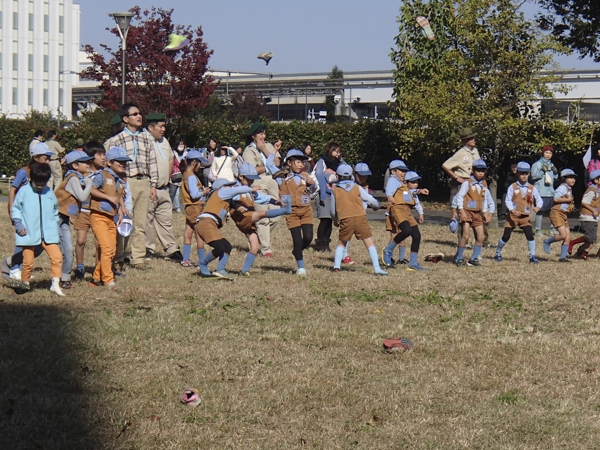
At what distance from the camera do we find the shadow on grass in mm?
5711

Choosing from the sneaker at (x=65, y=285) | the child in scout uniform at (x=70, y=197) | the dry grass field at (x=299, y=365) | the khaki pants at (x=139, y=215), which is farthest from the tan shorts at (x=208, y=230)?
the sneaker at (x=65, y=285)

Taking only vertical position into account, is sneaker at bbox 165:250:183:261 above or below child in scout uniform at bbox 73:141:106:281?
below

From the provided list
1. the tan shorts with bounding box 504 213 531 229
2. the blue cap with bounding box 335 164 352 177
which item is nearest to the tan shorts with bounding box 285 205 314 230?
the blue cap with bounding box 335 164 352 177

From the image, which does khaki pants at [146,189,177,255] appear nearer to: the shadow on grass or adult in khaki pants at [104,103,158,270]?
adult in khaki pants at [104,103,158,270]

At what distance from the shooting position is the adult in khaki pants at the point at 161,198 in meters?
13.0

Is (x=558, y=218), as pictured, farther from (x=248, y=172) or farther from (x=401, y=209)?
(x=248, y=172)

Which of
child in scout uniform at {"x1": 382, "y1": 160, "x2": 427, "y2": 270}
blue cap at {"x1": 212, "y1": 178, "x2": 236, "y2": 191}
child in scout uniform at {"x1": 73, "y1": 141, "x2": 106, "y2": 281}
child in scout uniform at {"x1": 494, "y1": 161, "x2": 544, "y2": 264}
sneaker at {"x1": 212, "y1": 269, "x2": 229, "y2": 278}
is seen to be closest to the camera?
Answer: child in scout uniform at {"x1": 73, "y1": 141, "x2": 106, "y2": 281}

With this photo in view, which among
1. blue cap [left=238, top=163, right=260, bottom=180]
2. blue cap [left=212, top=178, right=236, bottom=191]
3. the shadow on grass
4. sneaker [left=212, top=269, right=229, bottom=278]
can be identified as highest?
blue cap [left=238, top=163, right=260, bottom=180]

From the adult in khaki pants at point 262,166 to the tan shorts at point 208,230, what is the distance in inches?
78.0

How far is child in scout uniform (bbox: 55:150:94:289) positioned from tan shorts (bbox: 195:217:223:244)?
5.07ft

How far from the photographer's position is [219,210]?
11.9 meters

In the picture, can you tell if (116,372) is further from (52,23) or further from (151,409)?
(52,23)

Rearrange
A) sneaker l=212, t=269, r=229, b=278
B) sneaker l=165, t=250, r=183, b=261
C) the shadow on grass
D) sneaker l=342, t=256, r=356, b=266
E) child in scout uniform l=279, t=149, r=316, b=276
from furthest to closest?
sneaker l=342, t=256, r=356, b=266 → sneaker l=165, t=250, r=183, b=261 → child in scout uniform l=279, t=149, r=316, b=276 → sneaker l=212, t=269, r=229, b=278 → the shadow on grass

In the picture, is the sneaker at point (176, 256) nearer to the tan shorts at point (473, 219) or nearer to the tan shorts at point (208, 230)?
the tan shorts at point (208, 230)
